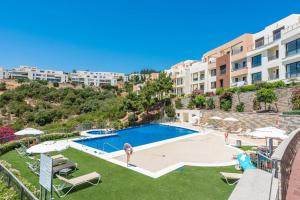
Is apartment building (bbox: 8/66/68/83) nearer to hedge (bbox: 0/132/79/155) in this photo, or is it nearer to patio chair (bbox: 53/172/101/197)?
hedge (bbox: 0/132/79/155)

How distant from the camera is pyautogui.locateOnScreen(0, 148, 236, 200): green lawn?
7387 millimetres

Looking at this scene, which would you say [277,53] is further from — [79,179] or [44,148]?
[44,148]

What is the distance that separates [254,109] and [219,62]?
1532cm

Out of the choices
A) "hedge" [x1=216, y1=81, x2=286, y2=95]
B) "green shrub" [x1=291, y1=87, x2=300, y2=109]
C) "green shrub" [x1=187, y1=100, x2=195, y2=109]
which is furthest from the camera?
"green shrub" [x1=187, y1=100, x2=195, y2=109]

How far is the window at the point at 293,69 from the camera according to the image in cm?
2336

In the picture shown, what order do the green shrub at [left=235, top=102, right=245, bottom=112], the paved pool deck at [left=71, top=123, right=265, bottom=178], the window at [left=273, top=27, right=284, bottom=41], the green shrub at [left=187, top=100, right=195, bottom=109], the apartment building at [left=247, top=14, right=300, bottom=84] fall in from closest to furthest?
the paved pool deck at [left=71, top=123, right=265, bottom=178], the apartment building at [left=247, top=14, right=300, bottom=84], the green shrub at [left=235, top=102, right=245, bottom=112], the window at [left=273, top=27, right=284, bottom=41], the green shrub at [left=187, top=100, right=195, bottom=109]

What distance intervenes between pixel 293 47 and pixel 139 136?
73.2 ft

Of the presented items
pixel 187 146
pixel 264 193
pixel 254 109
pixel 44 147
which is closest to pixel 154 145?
pixel 187 146

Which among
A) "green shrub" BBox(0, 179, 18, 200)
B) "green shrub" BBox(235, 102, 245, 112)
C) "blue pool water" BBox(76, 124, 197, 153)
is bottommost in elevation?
"blue pool water" BBox(76, 124, 197, 153)

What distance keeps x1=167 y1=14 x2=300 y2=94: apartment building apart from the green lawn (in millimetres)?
21451

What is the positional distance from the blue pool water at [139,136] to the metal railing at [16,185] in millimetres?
10601

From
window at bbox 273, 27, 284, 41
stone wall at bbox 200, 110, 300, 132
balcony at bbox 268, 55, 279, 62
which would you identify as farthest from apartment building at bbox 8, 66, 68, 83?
balcony at bbox 268, 55, 279, 62

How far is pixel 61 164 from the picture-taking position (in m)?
10.3

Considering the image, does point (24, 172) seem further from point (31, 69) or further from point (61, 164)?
point (31, 69)
